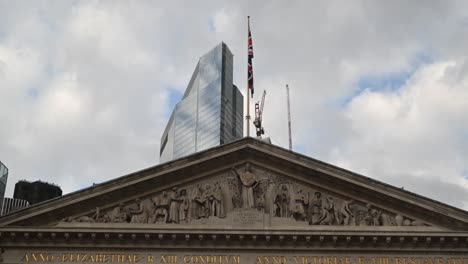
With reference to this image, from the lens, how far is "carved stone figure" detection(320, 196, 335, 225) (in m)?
27.3

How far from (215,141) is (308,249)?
62886mm

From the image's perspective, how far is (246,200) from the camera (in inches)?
1089

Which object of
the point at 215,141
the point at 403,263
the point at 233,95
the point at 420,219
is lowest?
the point at 403,263

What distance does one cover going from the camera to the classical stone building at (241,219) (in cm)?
2659

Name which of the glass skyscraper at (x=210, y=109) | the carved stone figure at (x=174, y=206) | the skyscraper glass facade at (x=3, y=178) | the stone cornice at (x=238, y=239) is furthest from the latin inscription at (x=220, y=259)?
the glass skyscraper at (x=210, y=109)

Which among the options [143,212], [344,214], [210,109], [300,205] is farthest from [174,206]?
[210,109]

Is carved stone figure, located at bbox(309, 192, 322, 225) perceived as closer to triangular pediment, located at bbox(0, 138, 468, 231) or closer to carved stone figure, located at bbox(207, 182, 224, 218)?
triangular pediment, located at bbox(0, 138, 468, 231)

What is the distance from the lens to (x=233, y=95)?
92.1 meters

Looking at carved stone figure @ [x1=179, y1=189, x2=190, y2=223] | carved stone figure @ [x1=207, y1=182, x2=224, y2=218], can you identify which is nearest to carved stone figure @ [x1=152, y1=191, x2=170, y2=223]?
carved stone figure @ [x1=179, y1=189, x2=190, y2=223]

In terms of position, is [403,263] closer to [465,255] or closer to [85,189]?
[465,255]

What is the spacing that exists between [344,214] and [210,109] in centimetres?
6513

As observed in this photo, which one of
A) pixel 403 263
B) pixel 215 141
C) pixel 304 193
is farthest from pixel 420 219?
pixel 215 141

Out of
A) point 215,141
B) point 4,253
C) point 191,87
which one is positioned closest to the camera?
point 4,253

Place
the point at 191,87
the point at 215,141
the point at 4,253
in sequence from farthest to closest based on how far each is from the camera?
the point at 191,87 < the point at 215,141 < the point at 4,253
